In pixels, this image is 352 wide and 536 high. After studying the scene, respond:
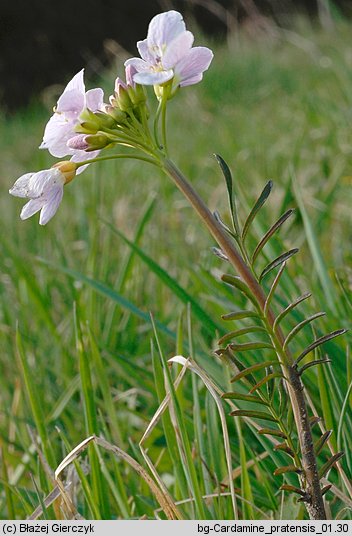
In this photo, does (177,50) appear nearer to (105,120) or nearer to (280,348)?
(105,120)

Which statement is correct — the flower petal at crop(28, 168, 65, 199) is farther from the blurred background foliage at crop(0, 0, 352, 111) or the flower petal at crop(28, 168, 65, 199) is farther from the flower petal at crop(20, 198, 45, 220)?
the blurred background foliage at crop(0, 0, 352, 111)

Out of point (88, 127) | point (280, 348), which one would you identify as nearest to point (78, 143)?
point (88, 127)

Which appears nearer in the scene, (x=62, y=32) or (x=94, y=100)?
(x=94, y=100)

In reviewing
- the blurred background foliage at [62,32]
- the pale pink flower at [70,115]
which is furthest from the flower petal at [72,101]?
the blurred background foliage at [62,32]

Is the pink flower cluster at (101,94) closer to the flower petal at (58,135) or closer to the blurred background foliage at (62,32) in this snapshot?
the flower petal at (58,135)

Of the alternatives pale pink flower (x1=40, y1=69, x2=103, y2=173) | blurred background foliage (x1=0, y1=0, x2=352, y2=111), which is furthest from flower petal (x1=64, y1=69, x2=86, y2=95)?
blurred background foliage (x1=0, y1=0, x2=352, y2=111)

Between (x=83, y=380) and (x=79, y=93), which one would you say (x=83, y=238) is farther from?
(x=79, y=93)
